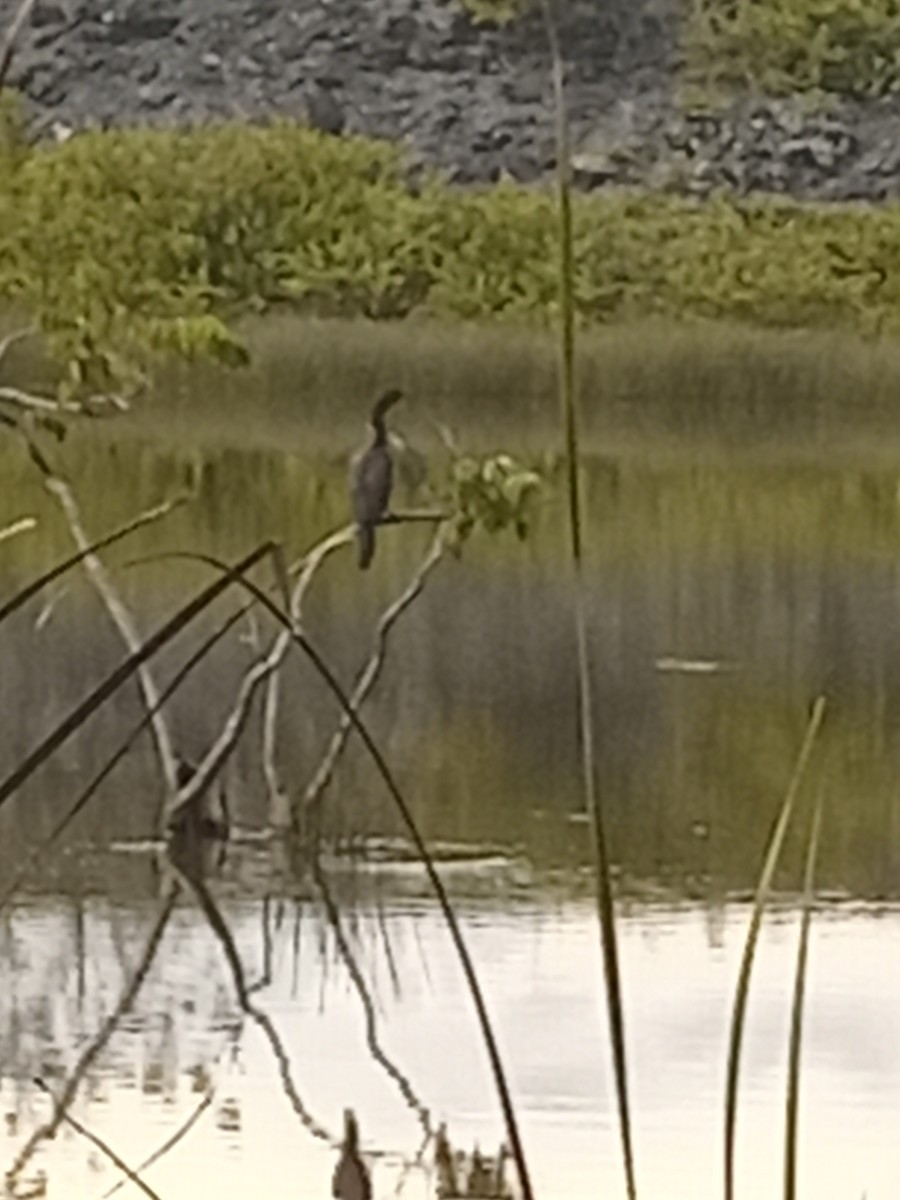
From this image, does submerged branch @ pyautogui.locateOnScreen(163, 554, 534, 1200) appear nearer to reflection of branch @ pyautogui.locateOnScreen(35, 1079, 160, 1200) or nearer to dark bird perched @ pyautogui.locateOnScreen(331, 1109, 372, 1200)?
dark bird perched @ pyautogui.locateOnScreen(331, 1109, 372, 1200)

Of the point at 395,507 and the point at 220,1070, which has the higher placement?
the point at 395,507

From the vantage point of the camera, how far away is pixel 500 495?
138 centimetres

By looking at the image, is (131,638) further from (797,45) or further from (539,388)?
(797,45)

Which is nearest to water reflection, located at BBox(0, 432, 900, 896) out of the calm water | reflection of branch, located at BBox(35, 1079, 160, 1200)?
the calm water

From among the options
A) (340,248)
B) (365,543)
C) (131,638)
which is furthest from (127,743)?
(340,248)

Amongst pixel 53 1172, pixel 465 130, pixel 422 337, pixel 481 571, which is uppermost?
pixel 465 130

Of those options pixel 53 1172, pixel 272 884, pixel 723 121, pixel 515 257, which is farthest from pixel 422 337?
pixel 53 1172

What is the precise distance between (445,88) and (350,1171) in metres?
0.56

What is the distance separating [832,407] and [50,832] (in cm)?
46

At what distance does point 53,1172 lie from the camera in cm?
137

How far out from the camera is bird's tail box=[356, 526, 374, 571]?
4.55ft

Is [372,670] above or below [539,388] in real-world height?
below

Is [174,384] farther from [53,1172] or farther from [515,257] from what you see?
[53,1172]

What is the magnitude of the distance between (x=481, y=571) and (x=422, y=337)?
125mm
